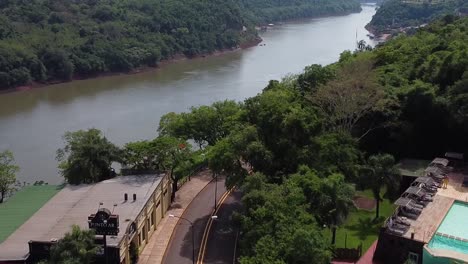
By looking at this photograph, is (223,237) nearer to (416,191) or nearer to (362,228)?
(362,228)

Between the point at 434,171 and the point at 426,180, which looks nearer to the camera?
the point at 426,180

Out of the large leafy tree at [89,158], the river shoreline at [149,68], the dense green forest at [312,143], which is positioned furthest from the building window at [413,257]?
the river shoreline at [149,68]

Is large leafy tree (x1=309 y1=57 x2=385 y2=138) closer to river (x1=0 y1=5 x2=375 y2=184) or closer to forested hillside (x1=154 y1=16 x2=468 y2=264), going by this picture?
forested hillside (x1=154 y1=16 x2=468 y2=264)

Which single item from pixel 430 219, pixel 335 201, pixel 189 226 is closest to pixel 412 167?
pixel 430 219

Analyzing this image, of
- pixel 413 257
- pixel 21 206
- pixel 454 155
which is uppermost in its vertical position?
pixel 454 155

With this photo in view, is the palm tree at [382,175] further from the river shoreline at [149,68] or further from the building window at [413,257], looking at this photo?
the river shoreline at [149,68]

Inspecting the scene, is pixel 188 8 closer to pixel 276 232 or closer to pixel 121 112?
pixel 121 112

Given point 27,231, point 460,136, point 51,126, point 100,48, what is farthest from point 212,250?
point 100,48
